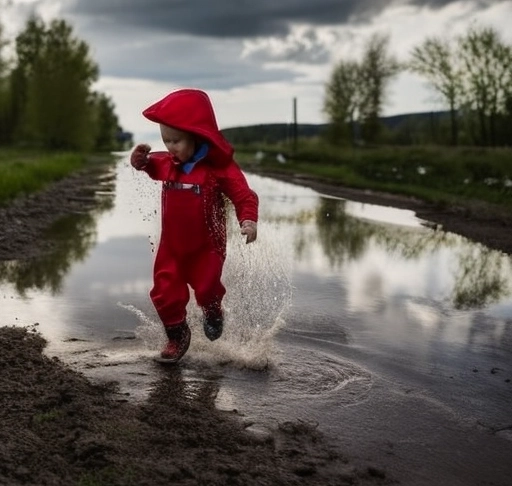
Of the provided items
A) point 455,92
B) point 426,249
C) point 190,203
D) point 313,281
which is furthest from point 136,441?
point 455,92

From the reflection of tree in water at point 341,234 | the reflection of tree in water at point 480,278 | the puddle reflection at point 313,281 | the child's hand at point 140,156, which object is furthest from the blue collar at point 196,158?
the reflection of tree in water at point 341,234

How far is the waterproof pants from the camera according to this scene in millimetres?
5195

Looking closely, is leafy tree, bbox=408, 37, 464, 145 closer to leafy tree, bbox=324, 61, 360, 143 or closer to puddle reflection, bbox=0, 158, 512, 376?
leafy tree, bbox=324, 61, 360, 143

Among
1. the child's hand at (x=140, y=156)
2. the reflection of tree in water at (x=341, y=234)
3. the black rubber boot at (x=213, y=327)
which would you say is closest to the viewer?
the child's hand at (x=140, y=156)

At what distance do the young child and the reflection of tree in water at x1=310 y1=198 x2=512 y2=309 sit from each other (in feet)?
10.6

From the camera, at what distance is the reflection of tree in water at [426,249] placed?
8.36 meters

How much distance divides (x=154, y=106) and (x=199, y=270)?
1084 millimetres

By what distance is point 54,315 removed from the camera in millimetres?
6484

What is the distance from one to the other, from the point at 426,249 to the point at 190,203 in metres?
7.08

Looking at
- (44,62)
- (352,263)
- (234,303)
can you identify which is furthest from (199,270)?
(44,62)

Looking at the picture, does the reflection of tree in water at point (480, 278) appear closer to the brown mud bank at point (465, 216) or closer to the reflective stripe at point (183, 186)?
the brown mud bank at point (465, 216)

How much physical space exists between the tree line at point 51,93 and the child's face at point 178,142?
2123 inches

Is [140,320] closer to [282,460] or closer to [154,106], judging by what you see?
[154,106]

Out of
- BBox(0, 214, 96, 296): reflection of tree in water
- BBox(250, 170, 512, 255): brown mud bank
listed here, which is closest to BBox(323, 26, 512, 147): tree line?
BBox(250, 170, 512, 255): brown mud bank
